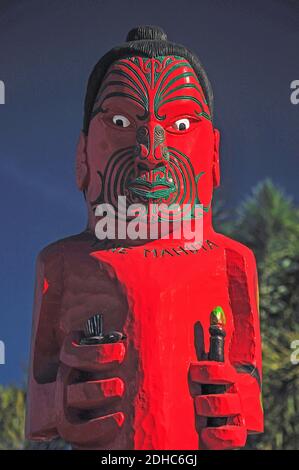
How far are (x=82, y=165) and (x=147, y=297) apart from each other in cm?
134

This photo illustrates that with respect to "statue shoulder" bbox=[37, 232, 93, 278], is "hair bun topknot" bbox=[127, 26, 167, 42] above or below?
above

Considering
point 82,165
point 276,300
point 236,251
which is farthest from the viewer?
point 276,300

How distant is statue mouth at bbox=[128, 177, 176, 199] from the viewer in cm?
588

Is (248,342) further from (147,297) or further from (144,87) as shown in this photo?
(144,87)

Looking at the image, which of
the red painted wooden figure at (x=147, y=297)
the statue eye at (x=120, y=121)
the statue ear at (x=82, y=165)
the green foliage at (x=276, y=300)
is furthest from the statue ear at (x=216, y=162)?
the green foliage at (x=276, y=300)

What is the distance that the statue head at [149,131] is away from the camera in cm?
592

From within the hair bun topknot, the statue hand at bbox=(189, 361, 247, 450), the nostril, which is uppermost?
the hair bun topknot

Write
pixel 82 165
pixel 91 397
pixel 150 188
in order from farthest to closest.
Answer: pixel 82 165 → pixel 150 188 → pixel 91 397

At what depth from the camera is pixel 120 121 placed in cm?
613

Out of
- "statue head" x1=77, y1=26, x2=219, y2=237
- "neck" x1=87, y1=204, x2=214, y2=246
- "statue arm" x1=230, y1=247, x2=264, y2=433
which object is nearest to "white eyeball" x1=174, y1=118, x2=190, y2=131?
"statue head" x1=77, y1=26, x2=219, y2=237

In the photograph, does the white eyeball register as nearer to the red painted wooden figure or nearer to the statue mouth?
the red painted wooden figure

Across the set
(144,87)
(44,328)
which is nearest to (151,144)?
(144,87)

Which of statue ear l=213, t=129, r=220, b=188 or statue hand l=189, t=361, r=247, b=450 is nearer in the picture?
statue hand l=189, t=361, r=247, b=450

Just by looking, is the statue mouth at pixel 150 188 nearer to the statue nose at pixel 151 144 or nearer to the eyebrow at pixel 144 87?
the statue nose at pixel 151 144
